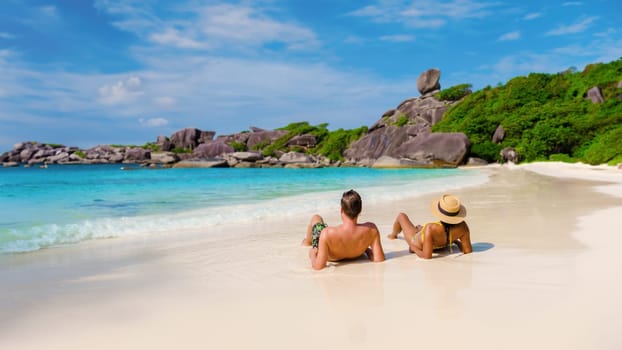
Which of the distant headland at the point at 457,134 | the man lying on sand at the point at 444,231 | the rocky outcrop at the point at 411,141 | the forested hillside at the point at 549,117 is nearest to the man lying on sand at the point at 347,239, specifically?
the man lying on sand at the point at 444,231

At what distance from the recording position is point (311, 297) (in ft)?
11.1

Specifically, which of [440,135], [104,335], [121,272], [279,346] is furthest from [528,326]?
[440,135]

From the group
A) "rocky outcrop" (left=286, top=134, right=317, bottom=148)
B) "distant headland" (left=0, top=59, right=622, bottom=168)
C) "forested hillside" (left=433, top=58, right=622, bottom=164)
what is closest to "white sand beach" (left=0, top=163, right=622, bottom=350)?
"forested hillside" (left=433, top=58, right=622, bottom=164)

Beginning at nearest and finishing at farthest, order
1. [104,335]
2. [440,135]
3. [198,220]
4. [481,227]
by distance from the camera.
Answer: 1. [104,335]
2. [481,227]
3. [198,220]
4. [440,135]

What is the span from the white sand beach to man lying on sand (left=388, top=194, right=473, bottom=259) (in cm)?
16

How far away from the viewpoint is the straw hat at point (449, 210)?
4.56 meters

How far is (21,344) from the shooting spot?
2.58 m

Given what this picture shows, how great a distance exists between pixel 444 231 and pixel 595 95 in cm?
5138

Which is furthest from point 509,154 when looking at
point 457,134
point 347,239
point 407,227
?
point 347,239

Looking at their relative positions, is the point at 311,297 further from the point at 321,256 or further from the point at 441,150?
the point at 441,150

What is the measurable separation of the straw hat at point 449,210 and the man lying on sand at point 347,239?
0.74 m

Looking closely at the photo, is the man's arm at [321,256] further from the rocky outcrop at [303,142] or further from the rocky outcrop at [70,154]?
the rocky outcrop at [70,154]

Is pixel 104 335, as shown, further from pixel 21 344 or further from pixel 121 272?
pixel 121 272

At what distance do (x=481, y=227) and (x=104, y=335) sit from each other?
220 inches
